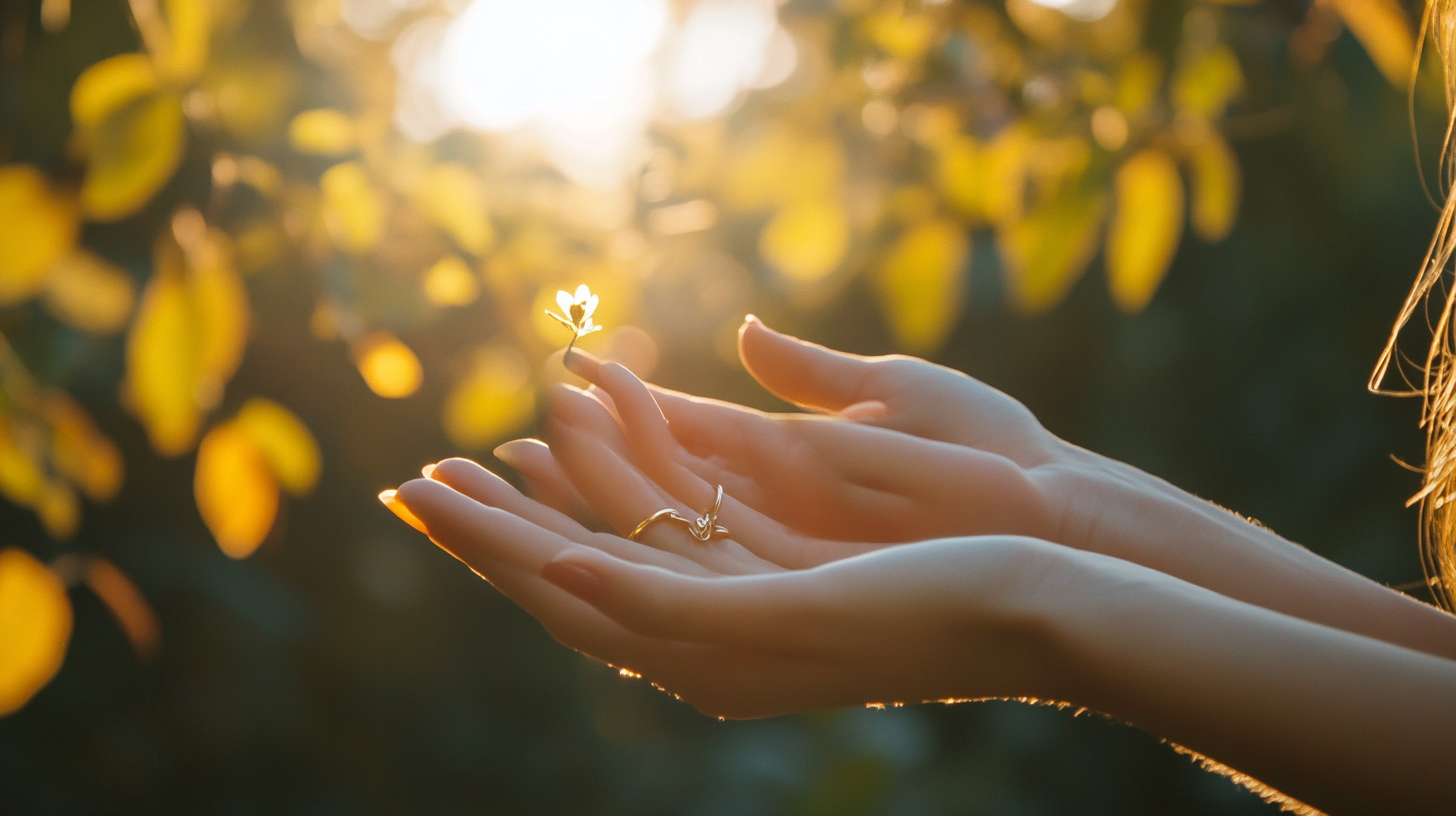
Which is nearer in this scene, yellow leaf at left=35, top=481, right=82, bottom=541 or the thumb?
yellow leaf at left=35, top=481, right=82, bottom=541

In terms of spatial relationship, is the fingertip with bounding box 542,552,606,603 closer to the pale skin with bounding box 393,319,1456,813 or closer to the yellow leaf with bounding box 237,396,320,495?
the pale skin with bounding box 393,319,1456,813

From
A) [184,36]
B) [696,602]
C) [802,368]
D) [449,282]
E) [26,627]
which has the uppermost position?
[184,36]

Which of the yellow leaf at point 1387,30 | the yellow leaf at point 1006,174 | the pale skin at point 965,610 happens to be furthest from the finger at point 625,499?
the yellow leaf at point 1387,30

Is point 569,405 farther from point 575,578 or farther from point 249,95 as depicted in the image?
point 249,95

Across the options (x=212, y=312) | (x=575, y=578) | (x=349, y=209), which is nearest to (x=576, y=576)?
(x=575, y=578)

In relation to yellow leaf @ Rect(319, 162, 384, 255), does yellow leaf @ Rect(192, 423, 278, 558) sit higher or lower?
lower

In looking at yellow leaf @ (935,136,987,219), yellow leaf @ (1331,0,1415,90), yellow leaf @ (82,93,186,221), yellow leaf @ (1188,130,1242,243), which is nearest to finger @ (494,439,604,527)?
yellow leaf @ (82,93,186,221)
